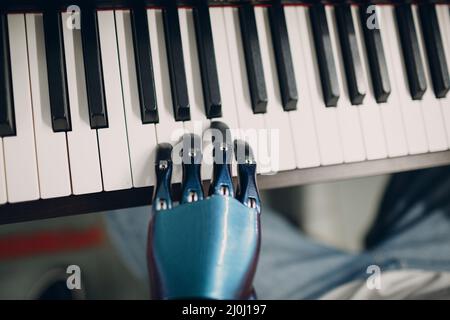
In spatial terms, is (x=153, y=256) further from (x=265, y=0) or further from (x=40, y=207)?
(x=265, y=0)

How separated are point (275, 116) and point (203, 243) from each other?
0.32m

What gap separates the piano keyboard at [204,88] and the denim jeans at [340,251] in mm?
234

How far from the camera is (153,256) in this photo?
0.60 metres

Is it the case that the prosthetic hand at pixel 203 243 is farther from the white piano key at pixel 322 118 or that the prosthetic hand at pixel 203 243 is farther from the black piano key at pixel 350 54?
the black piano key at pixel 350 54

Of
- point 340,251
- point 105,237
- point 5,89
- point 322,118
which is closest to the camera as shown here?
point 5,89

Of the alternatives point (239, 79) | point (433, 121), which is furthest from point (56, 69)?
point (433, 121)

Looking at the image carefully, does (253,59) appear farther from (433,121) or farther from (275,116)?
(433,121)

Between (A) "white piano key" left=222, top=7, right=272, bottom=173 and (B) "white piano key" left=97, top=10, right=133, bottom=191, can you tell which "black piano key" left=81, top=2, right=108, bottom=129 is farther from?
(A) "white piano key" left=222, top=7, right=272, bottom=173

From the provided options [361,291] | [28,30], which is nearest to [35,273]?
[28,30]

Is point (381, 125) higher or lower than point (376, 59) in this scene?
lower

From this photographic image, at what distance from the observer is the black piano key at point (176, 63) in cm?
77

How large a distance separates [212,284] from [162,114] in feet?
1.09

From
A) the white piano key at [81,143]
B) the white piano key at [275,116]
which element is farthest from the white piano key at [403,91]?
the white piano key at [81,143]

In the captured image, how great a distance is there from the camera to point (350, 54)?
0.85 meters
